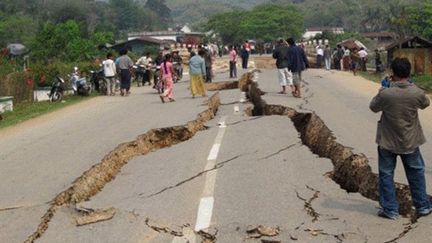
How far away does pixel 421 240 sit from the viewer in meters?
5.34

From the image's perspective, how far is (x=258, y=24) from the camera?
87875 mm

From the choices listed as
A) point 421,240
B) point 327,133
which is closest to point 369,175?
point 421,240

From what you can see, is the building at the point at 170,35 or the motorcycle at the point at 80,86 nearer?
the motorcycle at the point at 80,86

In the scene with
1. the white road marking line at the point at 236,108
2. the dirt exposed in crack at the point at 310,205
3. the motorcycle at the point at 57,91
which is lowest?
the white road marking line at the point at 236,108

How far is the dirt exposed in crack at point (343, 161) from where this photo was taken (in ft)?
22.9

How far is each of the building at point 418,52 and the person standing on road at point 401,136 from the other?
26.5 metres

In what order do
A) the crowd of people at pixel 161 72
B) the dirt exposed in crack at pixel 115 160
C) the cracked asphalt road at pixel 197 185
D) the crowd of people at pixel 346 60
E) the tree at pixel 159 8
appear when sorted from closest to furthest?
1. the cracked asphalt road at pixel 197 185
2. the dirt exposed in crack at pixel 115 160
3. the crowd of people at pixel 161 72
4. the crowd of people at pixel 346 60
5. the tree at pixel 159 8

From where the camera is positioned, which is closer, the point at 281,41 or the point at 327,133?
the point at 327,133

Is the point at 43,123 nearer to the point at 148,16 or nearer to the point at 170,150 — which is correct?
the point at 170,150

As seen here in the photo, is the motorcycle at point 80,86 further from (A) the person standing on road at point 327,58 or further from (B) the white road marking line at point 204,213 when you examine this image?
(A) the person standing on road at point 327,58

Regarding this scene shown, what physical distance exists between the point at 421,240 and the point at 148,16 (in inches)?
6018

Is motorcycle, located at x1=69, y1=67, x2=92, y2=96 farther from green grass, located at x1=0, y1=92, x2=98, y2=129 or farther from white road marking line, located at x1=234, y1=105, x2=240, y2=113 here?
white road marking line, located at x1=234, y1=105, x2=240, y2=113

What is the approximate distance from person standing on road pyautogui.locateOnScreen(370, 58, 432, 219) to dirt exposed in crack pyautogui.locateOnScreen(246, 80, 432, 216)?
39 centimetres

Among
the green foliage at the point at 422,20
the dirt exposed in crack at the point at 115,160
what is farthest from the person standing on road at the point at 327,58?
the dirt exposed in crack at the point at 115,160
